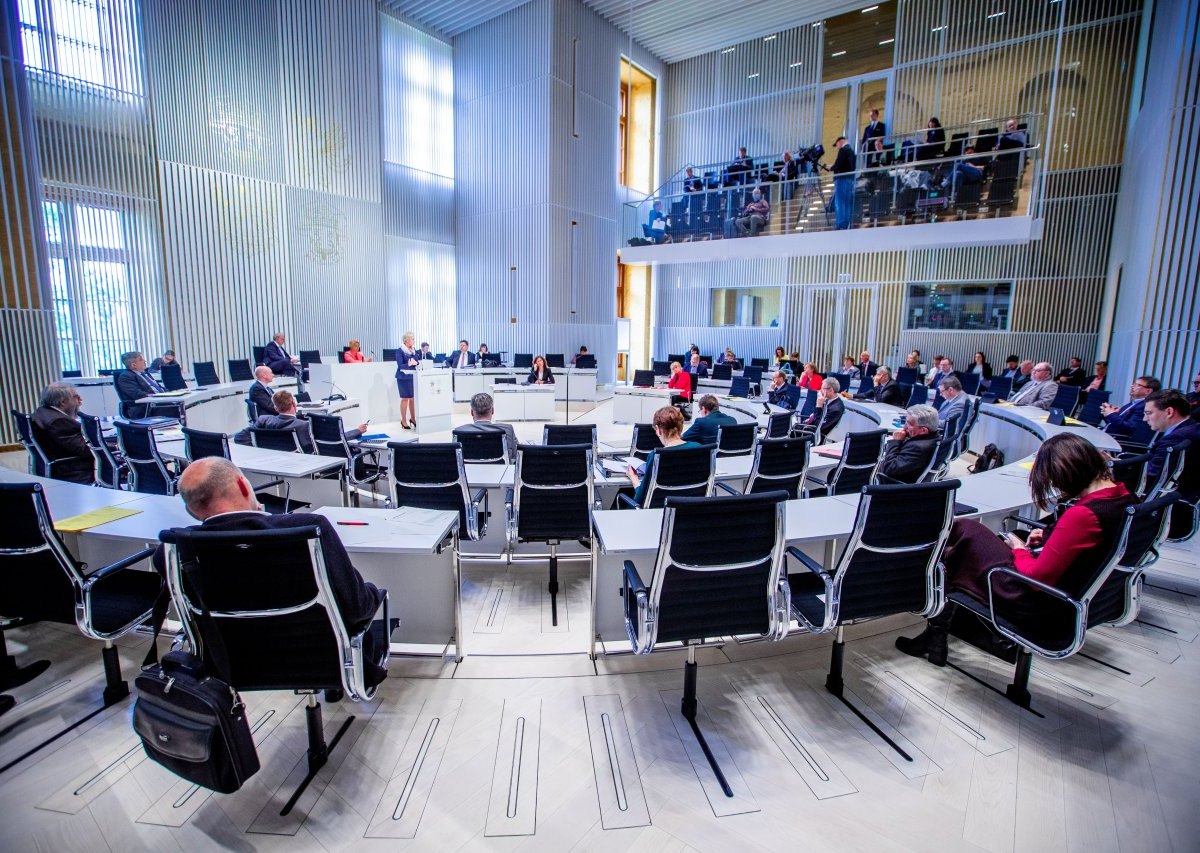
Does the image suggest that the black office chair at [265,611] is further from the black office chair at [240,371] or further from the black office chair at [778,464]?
the black office chair at [240,371]

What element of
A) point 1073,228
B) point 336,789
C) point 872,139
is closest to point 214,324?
point 336,789

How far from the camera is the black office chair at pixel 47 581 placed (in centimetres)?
249

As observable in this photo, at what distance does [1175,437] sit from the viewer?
177 inches

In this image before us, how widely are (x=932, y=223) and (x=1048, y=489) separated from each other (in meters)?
9.49

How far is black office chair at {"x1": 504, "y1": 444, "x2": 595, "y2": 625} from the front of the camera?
3863 mm

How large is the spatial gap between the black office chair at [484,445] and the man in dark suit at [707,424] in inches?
62.0

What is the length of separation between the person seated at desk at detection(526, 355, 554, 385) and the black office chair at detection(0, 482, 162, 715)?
9.14 m

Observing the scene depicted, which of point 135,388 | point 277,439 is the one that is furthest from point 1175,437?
point 135,388

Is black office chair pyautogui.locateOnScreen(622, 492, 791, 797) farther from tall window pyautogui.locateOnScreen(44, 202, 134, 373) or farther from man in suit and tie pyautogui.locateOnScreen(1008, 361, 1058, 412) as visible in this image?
tall window pyautogui.locateOnScreen(44, 202, 134, 373)

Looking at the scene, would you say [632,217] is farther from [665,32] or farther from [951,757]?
[951,757]

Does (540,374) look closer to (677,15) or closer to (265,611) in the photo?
(265,611)

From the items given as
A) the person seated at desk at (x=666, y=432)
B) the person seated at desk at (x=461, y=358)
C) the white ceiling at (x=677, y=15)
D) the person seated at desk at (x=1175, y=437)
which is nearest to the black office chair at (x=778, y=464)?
the person seated at desk at (x=666, y=432)

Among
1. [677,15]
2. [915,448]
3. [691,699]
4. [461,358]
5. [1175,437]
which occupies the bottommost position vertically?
[691,699]

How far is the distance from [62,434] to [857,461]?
6320mm
